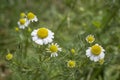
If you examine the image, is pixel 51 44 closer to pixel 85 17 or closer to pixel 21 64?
pixel 21 64

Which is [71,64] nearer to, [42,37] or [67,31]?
[42,37]

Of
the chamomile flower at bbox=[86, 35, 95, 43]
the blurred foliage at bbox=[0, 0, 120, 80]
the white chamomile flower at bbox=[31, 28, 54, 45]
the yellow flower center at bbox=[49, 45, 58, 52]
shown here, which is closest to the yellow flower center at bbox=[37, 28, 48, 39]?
the white chamomile flower at bbox=[31, 28, 54, 45]

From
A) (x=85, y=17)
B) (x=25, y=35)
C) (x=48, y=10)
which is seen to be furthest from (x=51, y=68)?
(x=48, y=10)

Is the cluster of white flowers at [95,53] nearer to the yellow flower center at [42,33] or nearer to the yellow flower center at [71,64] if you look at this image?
the yellow flower center at [71,64]

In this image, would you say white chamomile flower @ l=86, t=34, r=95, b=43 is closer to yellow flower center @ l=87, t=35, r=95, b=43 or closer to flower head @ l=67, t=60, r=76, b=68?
yellow flower center @ l=87, t=35, r=95, b=43

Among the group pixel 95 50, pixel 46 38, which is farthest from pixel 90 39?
pixel 46 38

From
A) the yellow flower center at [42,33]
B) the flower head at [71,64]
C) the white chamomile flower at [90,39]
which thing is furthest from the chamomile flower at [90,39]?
the yellow flower center at [42,33]
